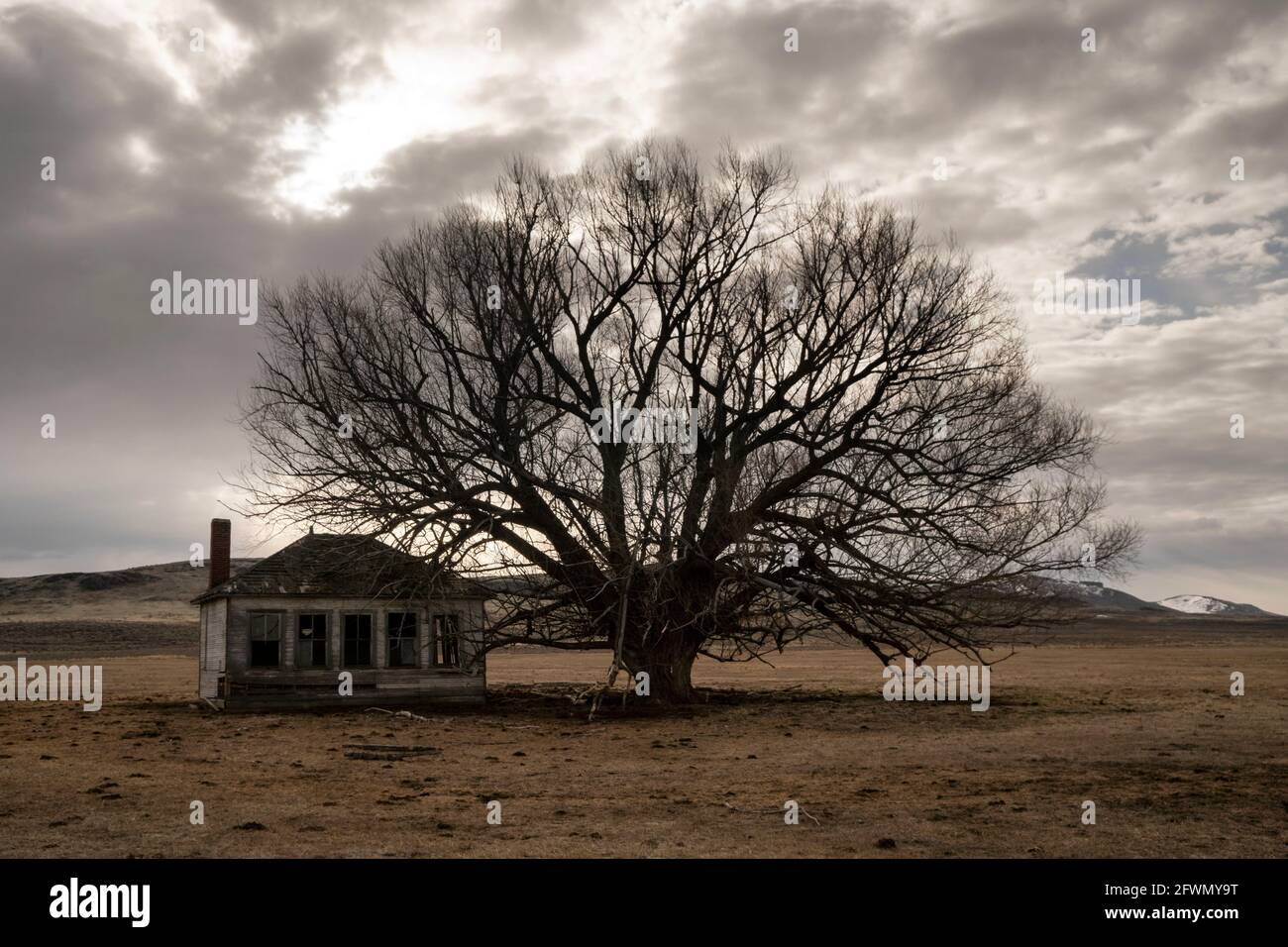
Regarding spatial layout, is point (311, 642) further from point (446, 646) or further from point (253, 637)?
point (446, 646)

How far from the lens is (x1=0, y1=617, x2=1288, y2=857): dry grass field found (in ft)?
36.2

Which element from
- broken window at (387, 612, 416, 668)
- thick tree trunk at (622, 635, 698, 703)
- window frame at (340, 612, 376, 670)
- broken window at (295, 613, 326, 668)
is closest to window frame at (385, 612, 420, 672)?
broken window at (387, 612, 416, 668)

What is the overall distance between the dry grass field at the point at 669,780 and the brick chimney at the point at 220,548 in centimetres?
362

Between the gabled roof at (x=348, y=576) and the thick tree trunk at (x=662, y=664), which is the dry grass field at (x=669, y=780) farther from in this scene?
the gabled roof at (x=348, y=576)

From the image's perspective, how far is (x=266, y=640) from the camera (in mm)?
27219

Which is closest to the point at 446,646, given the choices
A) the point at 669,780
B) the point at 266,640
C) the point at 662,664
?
the point at 266,640

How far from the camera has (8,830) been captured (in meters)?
11.7

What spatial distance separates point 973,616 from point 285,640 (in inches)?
644

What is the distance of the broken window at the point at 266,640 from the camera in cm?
2709

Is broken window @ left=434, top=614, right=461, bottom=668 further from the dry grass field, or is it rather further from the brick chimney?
the brick chimney

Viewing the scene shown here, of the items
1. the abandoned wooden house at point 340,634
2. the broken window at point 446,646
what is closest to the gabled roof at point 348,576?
the abandoned wooden house at point 340,634

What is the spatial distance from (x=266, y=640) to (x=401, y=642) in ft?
10.5

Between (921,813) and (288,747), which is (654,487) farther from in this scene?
(921,813)
